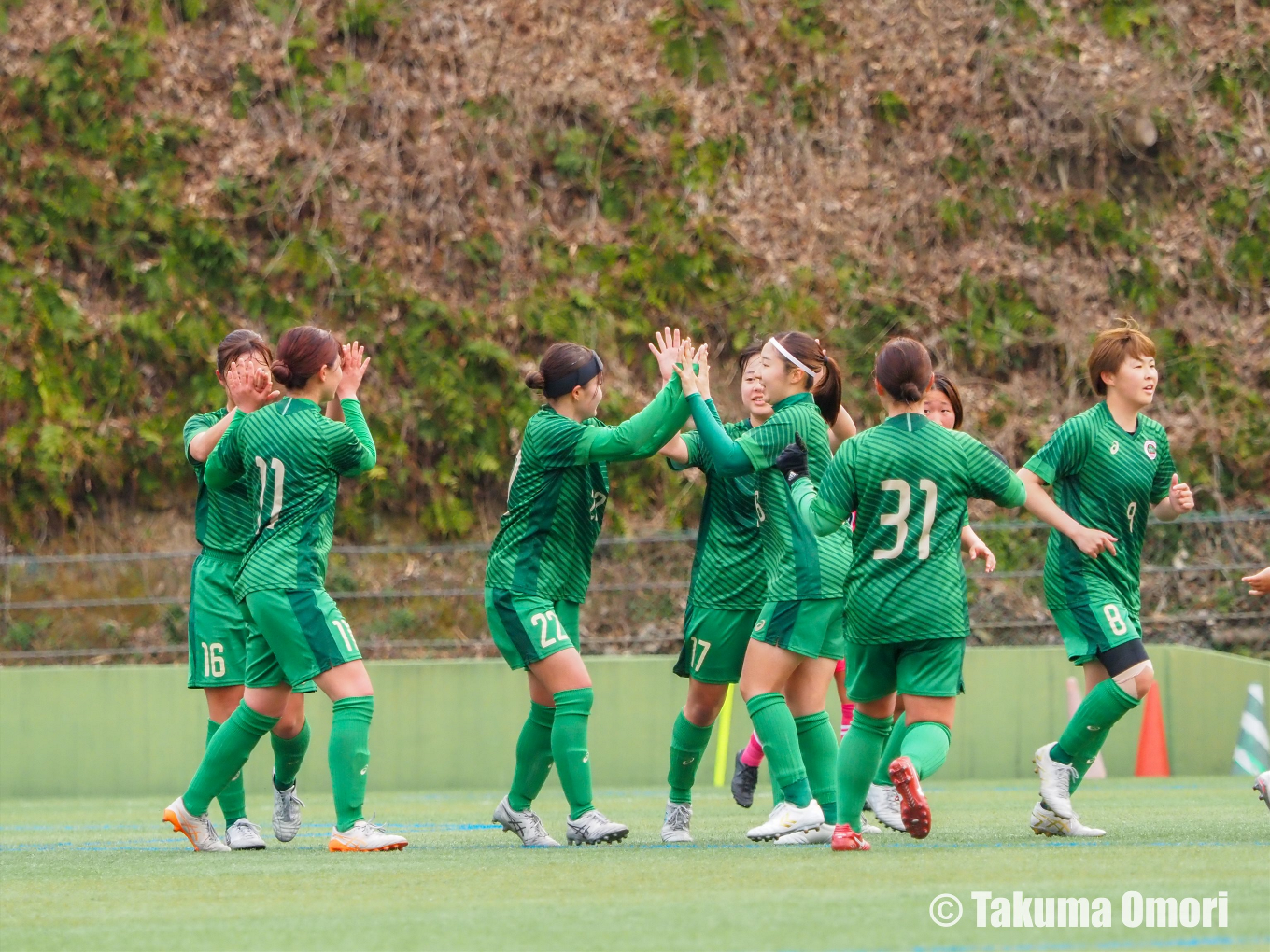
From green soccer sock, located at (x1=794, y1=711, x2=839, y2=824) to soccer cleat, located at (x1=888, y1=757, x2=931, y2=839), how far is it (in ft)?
4.23

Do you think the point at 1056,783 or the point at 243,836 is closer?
the point at 1056,783

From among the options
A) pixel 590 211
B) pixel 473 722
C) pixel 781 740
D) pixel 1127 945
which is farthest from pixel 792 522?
pixel 590 211

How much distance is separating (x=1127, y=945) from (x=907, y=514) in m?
2.12

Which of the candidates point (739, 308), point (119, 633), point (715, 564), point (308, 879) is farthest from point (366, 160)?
point (308, 879)

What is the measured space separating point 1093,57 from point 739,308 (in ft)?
15.6

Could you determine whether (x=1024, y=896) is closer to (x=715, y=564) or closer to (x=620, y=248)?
(x=715, y=564)

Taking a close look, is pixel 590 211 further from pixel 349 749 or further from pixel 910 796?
pixel 910 796

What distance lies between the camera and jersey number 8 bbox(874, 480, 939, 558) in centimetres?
593

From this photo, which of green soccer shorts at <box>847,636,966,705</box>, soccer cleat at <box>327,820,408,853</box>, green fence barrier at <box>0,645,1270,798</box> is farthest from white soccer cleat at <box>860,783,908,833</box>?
green fence barrier at <box>0,645,1270,798</box>

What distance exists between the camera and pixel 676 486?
51.2 ft

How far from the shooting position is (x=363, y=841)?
6641 millimetres

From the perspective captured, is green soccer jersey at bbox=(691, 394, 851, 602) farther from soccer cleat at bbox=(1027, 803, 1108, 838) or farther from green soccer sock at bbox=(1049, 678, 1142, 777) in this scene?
soccer cleat at bbox=(1027, 803, 1108, 838)

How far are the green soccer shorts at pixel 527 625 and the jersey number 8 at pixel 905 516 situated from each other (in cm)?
145

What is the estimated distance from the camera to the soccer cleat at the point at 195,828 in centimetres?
691
